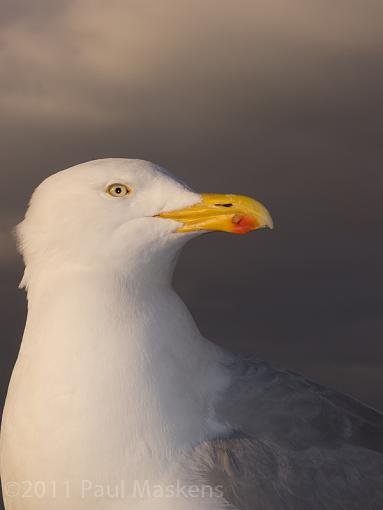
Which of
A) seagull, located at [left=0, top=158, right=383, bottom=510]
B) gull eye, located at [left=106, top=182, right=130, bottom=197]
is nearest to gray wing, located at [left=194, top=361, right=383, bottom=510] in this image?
seagull, located at [left=0, top=158, right=383, bottom=510]

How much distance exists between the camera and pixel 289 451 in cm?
759

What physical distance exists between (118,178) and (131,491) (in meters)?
1.72

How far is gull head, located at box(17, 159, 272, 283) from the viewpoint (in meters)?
7.45

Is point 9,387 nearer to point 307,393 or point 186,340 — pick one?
point 186,340

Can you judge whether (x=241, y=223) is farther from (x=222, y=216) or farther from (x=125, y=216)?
(x=125, y=216)

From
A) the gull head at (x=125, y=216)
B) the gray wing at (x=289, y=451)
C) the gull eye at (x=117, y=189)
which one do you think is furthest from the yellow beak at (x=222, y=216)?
the gray wing at (x=289, y=451)

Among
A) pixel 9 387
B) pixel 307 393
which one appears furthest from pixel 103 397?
pixel 307 393

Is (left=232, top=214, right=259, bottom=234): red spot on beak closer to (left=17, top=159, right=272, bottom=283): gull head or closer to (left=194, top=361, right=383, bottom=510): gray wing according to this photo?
(left=17, top=159, right=272, bottom=283): gull head

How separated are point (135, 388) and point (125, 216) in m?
0.95

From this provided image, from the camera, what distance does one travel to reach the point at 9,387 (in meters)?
7.91

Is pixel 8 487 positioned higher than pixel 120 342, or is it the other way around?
pixel 120 342

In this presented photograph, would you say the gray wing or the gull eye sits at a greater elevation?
the gull eye

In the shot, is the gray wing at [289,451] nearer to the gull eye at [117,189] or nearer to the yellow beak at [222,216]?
the yellow beak at [222,216]

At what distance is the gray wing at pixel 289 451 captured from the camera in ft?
24.4
